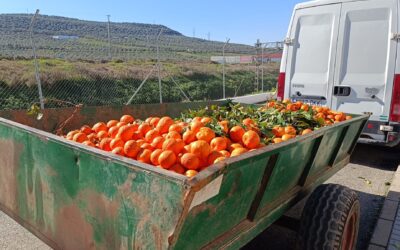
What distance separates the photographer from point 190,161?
80.8 inches

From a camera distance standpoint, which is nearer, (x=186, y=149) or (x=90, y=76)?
(x=186, y=149)

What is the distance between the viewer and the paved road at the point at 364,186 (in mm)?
3730

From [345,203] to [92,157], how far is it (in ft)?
6.38

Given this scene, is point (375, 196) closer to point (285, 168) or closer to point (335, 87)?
point (335, 87)

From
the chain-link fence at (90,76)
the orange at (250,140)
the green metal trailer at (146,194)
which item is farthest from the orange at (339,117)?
the chain-link fence at (90,76)

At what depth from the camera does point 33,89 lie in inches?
593

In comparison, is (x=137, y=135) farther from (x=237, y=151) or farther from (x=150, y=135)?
(x=237, y=151)

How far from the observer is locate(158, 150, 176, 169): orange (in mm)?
2033

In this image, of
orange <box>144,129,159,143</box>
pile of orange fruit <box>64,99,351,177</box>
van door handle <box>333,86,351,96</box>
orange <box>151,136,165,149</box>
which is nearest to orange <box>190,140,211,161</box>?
pile of orange fruit <box>64,99,351,177</box>

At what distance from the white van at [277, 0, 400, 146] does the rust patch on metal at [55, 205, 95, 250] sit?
16.6 ft

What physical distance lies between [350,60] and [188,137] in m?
4.46

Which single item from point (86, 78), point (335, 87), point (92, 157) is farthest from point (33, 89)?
point (92, 157)

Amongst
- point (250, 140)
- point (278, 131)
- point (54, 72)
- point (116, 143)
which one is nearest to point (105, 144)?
point (116, 143)

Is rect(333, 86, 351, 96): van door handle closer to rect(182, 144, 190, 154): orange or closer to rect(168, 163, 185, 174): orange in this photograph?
rect(182, 144, 190, 154): orange
